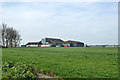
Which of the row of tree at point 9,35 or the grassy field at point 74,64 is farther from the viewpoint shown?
the row of tree at point 9,35

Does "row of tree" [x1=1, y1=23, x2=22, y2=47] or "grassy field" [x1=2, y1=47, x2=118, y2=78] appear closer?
"grassy field" [x1=2, y1=47, x2=118, y2=78]

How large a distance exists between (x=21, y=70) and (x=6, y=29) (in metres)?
66.7

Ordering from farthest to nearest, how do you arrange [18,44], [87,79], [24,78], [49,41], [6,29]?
[49,41], [18,44], [6,29], [87,79], [24,78]

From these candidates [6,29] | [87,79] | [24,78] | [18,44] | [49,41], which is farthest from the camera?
[49,41]

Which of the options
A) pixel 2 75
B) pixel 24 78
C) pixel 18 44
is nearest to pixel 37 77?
pixel 24 78

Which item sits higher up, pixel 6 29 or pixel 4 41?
pixel 6 29

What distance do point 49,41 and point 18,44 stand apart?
3186cm

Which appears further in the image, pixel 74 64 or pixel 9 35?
pixel 9 35

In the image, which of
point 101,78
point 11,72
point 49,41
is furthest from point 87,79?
point 49,41

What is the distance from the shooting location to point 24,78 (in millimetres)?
6793

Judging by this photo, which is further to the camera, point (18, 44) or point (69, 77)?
point (18, 44)

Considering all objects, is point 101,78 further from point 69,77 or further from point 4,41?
point 4,41

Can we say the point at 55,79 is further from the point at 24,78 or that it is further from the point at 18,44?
the point at 18,44

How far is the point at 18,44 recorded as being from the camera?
3182 inches
